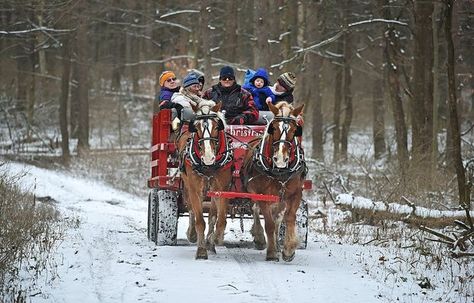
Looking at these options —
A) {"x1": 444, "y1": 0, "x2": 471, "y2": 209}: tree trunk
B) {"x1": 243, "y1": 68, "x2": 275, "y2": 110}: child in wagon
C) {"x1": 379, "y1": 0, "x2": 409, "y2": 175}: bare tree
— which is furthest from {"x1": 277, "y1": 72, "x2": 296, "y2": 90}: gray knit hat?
{"x1": 379, "y1": 0, "x2": 409, "y2": 175}: bare tree

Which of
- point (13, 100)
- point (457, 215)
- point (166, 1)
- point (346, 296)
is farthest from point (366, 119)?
point (346, 296)

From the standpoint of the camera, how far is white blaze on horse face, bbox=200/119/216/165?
32.0 ft

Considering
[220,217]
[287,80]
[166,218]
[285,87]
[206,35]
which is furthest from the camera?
[206,35]

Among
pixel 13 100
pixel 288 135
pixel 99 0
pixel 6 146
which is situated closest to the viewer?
pixel 288 135

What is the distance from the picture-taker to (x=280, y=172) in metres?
9.71

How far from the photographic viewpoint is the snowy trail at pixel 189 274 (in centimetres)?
745

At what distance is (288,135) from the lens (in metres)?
9.66

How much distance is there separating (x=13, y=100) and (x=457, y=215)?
28.9 meters

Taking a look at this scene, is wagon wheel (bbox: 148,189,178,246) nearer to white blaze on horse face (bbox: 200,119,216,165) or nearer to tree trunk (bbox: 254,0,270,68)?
white blaze on horse face (bbox: 200,119,216,165)

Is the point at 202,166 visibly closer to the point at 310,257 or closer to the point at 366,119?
the point at 310,257

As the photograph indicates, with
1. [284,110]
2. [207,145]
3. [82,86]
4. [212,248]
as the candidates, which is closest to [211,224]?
[212,248]

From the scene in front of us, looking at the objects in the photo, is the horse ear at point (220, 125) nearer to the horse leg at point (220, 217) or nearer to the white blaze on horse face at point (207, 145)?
the white blaze on horse face at point (207, 145)

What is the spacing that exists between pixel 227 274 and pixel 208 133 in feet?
6.79

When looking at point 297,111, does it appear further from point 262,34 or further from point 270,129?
point 262,34
